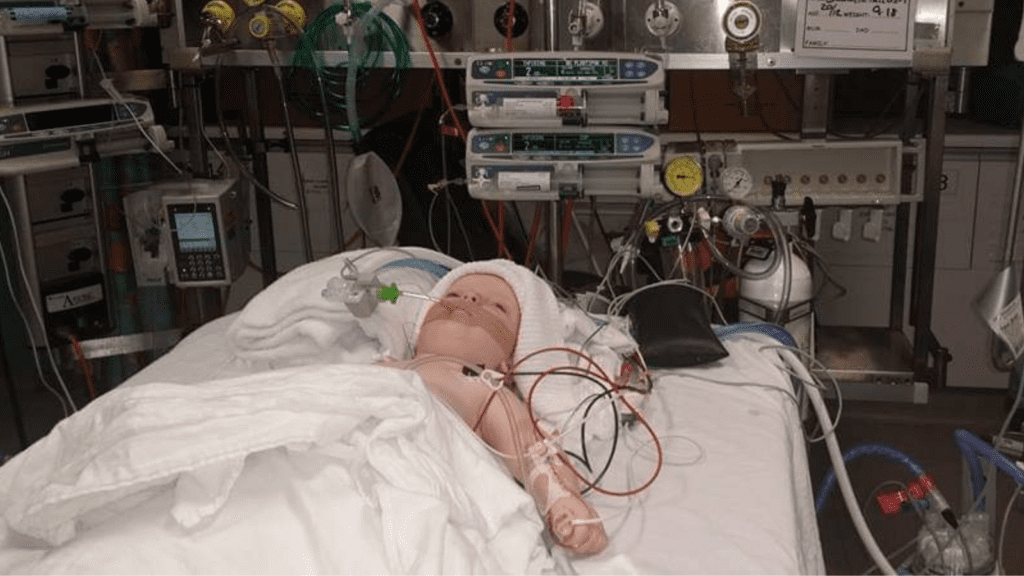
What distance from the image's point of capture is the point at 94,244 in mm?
3100

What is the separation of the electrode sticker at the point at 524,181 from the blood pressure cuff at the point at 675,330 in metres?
0.37

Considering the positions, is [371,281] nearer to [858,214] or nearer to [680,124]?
[858,214]

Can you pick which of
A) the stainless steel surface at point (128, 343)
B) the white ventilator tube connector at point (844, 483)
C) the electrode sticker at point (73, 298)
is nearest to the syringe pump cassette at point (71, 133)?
the electrode sticker at point (73, 298)

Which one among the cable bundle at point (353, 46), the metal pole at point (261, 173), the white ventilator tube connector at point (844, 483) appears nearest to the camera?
the white ventilator tube connector at point (844, 483)

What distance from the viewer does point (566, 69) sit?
2449 millimetres

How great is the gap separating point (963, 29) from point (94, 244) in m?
2.53

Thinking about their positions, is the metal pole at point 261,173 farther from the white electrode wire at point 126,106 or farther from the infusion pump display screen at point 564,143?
the infusion pump display screen at point 564,143

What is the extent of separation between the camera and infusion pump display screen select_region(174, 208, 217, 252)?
2.95m

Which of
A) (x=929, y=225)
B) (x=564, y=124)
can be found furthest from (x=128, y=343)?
(x=929, y=225)

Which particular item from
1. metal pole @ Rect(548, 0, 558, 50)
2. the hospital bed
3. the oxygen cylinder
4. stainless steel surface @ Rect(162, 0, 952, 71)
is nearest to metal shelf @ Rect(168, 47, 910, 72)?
stainless steel surface @ Rect(162, 0, 952, 71)

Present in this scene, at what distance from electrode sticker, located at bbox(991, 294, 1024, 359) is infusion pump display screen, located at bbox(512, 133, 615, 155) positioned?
35.4 inches

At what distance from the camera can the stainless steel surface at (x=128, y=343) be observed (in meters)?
3.08

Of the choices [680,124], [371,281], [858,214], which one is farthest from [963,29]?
[371,281]

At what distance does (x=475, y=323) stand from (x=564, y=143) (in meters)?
0.71
